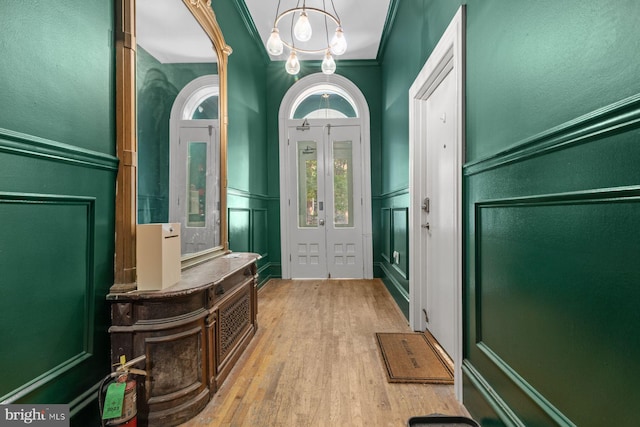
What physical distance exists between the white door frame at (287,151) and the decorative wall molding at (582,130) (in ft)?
10.7

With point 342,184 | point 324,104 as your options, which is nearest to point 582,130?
point 342,184

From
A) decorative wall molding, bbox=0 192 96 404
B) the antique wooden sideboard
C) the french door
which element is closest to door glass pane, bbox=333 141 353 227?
the french door

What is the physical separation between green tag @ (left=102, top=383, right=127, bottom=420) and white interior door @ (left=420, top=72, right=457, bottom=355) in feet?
5.87

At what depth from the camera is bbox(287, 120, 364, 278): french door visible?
444 centimetres

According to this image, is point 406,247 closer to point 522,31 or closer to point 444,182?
point 444,182

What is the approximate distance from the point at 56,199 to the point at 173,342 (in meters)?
0.80

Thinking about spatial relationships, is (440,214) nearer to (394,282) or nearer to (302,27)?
(394,282)

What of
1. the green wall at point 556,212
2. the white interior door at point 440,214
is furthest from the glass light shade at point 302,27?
the green wall at point 556,212

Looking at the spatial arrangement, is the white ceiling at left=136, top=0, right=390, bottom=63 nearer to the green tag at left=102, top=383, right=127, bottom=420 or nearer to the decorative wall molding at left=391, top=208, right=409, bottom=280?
the green tag at left=102, top=383, right=127, bottom=420

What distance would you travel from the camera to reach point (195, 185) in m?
2.08

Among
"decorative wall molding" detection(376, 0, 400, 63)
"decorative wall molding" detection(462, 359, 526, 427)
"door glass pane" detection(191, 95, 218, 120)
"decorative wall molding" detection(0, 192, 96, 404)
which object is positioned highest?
"decorative wall molding" detection(376, 0, 400, 63)

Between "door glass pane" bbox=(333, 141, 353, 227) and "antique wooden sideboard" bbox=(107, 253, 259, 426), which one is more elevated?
"door glass pane" bbox=(333, 141, 353, 227)

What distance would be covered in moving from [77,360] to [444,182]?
7.52 ft

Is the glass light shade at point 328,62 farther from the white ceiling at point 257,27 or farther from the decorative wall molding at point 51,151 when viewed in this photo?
the decorative wall molding at point 51,151
